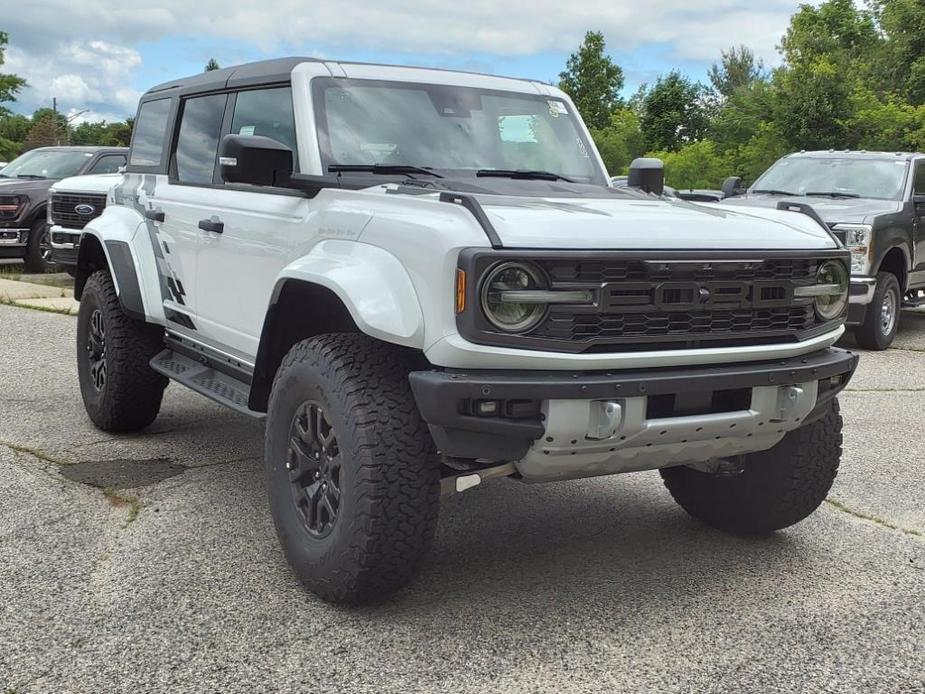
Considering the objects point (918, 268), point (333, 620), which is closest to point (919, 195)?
point (918, 268)

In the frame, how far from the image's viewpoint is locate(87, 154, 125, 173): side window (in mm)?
15500

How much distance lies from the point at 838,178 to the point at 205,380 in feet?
26.5

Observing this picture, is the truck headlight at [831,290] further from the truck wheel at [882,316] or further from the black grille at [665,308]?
the truck wheel at [882,316]

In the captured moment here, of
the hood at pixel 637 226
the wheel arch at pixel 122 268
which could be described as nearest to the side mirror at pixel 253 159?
the hood at pixel 637 226

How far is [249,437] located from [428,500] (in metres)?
2.96

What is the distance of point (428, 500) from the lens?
11.3 ft

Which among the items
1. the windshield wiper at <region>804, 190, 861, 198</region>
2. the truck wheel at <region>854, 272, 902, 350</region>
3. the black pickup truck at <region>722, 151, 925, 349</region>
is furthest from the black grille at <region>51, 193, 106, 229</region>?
the truck wheel at <region>854, 272, 902, 350</region>

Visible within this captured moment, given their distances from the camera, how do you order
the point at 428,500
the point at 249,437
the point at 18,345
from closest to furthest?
the point at 428,500
the point at 249,437
the point at 18,345

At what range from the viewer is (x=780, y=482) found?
13.8 feet

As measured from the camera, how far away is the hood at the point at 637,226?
330 centimetres

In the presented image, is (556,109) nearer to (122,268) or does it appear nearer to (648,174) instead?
(648,174)

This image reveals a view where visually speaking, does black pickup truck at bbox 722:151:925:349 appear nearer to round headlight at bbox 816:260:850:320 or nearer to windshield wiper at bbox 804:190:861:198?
windshield wiper at bbox 804:190:861:198

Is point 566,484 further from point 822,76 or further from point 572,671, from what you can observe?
point 822,76

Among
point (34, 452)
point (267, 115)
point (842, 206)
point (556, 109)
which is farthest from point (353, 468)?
point (842, 206)
